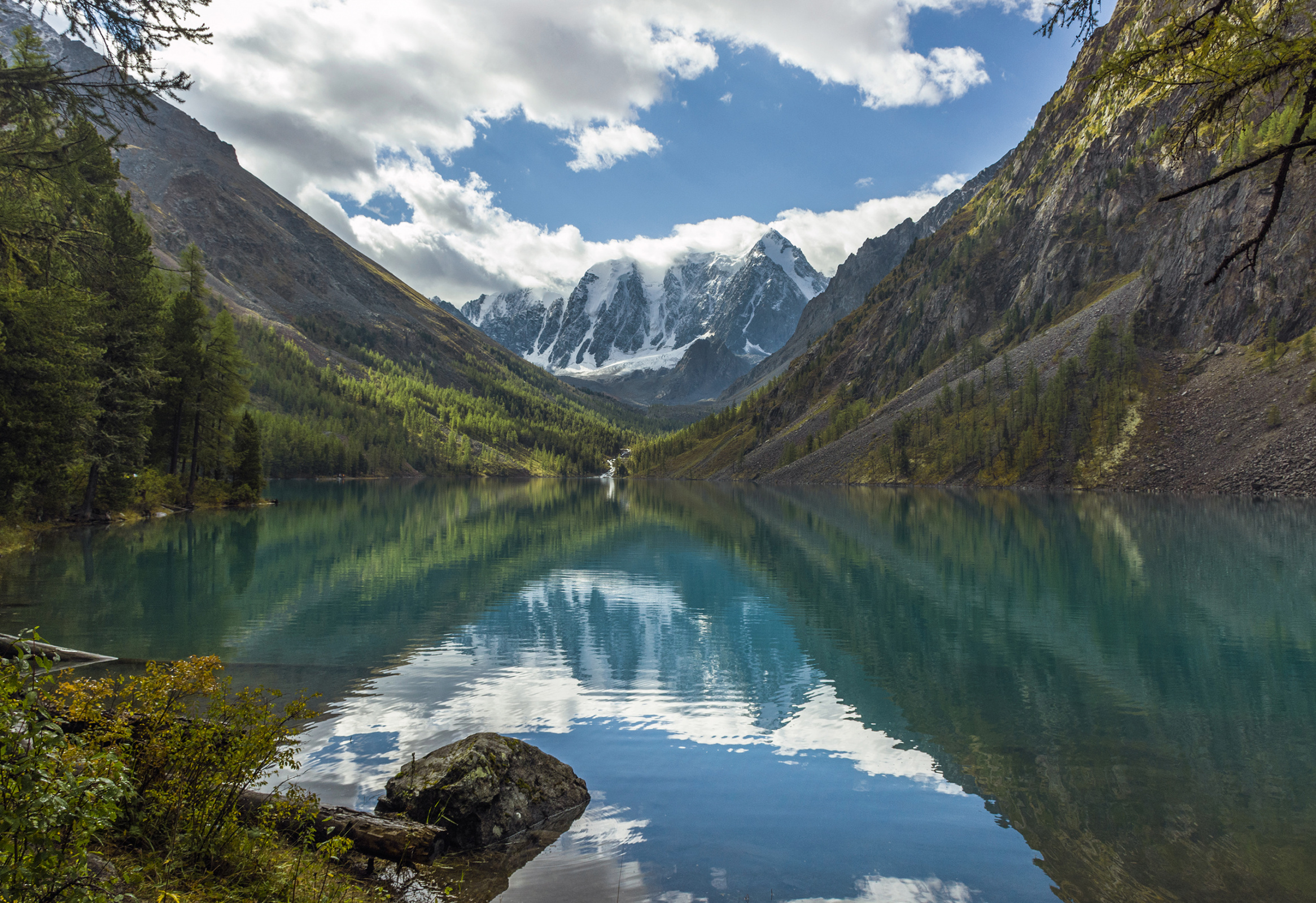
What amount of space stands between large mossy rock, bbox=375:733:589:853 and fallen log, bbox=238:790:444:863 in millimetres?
701

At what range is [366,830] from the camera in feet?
29.3

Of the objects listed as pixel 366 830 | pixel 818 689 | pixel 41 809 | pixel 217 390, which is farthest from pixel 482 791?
pixel 217 390

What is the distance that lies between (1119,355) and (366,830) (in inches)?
5765

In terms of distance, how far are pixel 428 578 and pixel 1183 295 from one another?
148207 mm

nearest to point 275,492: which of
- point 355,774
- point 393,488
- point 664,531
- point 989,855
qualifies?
point 393,488

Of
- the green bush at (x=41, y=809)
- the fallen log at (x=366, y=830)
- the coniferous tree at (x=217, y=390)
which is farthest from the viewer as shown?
→ the coniferous tree at (x=217, y=390)

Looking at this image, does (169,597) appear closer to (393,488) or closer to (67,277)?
(67,277)

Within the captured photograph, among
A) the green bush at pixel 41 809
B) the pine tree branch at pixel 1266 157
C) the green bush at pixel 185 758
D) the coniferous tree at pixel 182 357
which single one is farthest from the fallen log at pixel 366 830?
the coniferous tree at pixel 182 357

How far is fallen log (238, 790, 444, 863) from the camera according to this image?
28.2ft

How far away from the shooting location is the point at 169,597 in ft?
89.4

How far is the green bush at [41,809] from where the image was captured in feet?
13.5

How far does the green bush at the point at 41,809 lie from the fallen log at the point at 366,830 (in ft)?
12.9

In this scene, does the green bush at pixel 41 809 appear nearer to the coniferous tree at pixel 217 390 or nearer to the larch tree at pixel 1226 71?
the larch tree at pixel 1226 71

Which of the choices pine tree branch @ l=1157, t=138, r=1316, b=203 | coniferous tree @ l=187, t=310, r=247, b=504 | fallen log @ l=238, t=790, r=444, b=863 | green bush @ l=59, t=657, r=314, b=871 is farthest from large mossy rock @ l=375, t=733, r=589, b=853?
coniferous tree @ l=187, t=310, r=247, b=504
